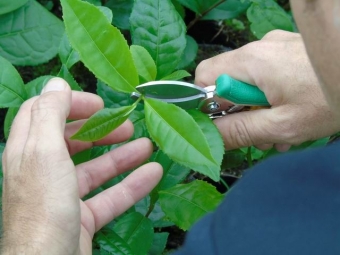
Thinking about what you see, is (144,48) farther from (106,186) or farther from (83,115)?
(106,186)

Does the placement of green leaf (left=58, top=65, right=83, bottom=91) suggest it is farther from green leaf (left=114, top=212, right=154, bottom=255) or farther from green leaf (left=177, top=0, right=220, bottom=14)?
green leaf (left=177, top=0, right=220, bottom=14)

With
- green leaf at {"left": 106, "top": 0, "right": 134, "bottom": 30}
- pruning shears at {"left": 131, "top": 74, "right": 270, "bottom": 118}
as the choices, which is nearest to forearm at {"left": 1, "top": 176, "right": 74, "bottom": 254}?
pruning shears at {"left": 131, "top": 74, "right": 270, "bottom": 118}

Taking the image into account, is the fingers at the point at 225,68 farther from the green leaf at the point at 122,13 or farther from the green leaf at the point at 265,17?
the green leaf at the point at 122,13

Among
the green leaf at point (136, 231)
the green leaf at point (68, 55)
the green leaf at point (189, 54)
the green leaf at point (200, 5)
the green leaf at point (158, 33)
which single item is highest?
the green leaf at point (158, 33)

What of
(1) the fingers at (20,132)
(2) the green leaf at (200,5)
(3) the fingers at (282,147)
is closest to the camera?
(1) the fingers at (20,132)

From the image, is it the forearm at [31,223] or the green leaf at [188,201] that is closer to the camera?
the forearm at [31,223]

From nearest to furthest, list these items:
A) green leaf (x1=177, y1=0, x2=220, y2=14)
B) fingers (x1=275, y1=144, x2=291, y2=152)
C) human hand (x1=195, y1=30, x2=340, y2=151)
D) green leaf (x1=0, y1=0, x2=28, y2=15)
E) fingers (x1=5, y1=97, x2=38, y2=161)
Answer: fingers (x1=5, y1=97, x2=38, y2=161)
human hand (x1=195, y1=30, x2=340, y2=151)
fingers (x1=275, y1=144, x2=291, y2=152)
green leaf (x1=0, y1=0, x2=28, y2=15)
green leaf (x1=177, y1=0, x2=220, y2=14)

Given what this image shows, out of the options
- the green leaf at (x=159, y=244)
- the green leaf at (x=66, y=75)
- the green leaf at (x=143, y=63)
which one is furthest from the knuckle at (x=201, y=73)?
the green leaf at (x=159, y=244)
